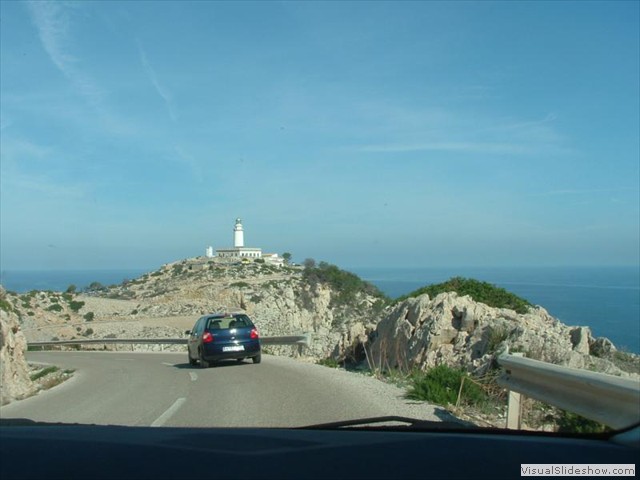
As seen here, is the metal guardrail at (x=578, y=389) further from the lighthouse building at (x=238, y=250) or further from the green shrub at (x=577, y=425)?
the lighthouse building at (x=238, y=250)

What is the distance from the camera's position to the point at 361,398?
39.5ft

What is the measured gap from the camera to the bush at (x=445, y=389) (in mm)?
10992

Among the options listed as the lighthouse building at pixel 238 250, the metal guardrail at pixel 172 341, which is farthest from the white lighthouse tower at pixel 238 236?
the metal guardrail at pixel 172 341

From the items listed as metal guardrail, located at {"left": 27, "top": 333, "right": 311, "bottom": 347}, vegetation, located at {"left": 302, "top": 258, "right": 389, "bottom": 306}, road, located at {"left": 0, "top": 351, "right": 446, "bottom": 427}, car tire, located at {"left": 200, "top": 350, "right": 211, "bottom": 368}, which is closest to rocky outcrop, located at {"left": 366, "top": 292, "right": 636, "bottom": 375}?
road, located at {"left": 0, "top": 351, "right": 446, "bottom": 427}

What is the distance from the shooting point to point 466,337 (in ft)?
55.1

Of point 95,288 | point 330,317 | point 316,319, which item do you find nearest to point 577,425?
point 316,319

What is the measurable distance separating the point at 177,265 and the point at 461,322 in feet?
266

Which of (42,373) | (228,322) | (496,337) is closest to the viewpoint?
(496,337)

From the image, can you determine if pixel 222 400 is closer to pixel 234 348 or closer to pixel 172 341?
pixel 234 348

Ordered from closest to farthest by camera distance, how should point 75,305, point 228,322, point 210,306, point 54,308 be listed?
point 228,322 < point 210,306 < point 54,308 < point 75,305

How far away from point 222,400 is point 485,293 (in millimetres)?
13731

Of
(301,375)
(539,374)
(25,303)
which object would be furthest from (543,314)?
(25,303)

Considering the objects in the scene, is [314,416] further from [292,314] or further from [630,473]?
[292,314]

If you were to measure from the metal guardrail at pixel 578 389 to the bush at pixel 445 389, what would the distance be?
2.47 metres
